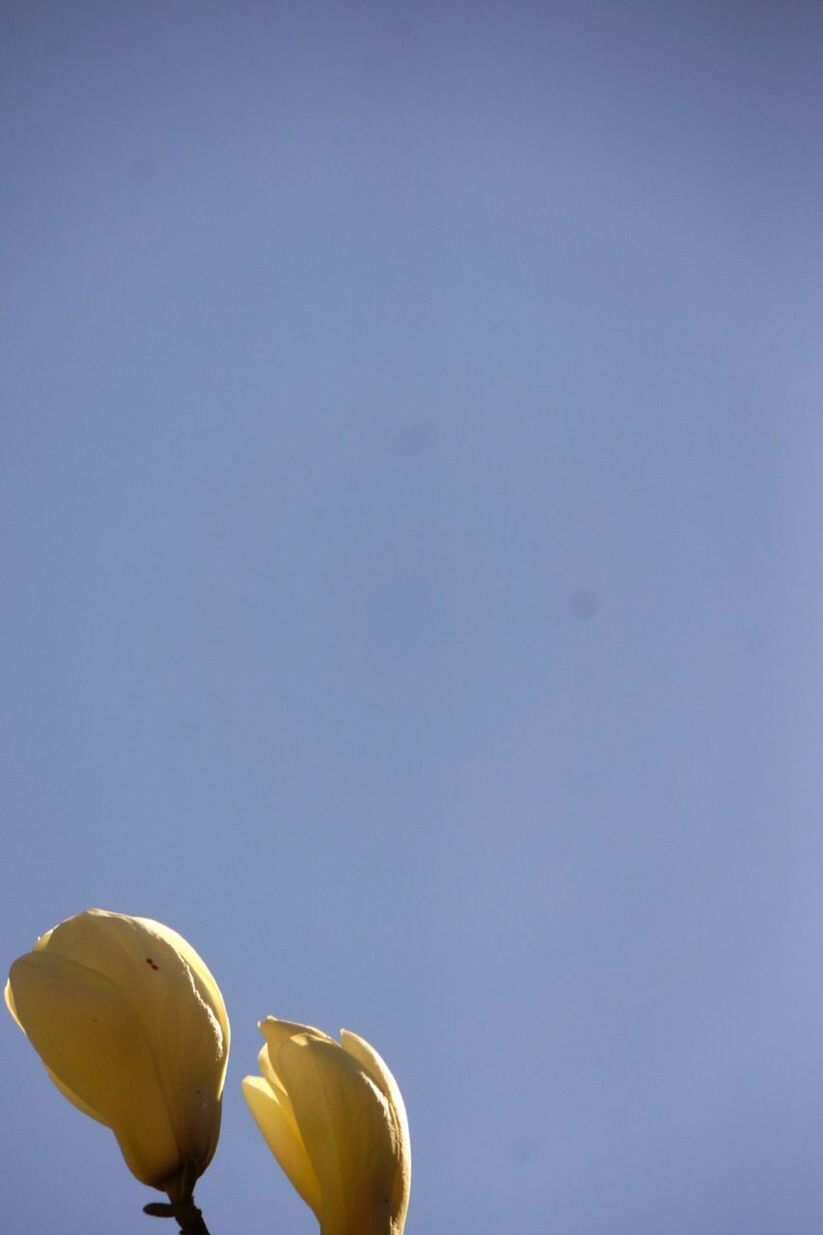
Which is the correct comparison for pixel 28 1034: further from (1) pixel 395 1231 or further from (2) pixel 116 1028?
(1) pixel 395 1231

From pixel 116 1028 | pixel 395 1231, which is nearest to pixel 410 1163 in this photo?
pixel 395 1231

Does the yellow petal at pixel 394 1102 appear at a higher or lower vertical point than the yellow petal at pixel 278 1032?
lower

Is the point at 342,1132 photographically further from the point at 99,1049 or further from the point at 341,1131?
the point at 99,1049

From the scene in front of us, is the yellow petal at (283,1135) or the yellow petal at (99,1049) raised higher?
the yellow petal at (99,1049)

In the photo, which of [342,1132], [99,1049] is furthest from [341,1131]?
[99,1049]
